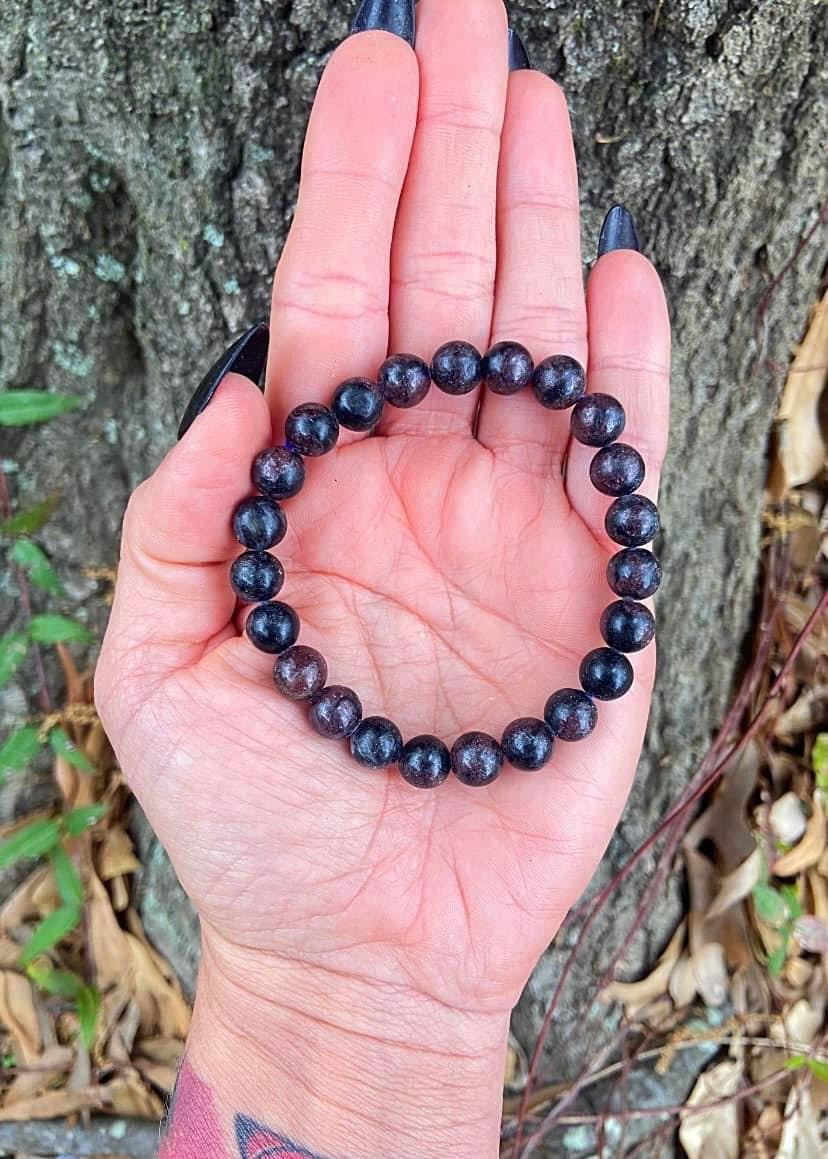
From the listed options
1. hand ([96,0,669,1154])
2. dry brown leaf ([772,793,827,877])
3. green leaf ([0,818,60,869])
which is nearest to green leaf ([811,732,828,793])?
dry brown leaf ([772,793,827,877])

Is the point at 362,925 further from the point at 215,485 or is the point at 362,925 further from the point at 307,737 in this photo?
the point at 215,485

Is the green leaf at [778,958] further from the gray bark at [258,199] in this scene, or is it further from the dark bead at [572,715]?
the dark bead at [572,715]

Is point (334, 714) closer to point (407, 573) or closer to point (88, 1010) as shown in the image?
point (407, 573)

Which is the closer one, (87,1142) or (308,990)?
(308,990)

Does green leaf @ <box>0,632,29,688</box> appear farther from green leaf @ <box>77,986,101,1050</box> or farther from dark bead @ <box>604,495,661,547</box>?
dark bead @ <box>604,495,661,547</box>

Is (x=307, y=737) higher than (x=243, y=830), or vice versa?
(x=307, y=737)

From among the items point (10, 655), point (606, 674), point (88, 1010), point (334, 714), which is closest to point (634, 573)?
point (606, 674)

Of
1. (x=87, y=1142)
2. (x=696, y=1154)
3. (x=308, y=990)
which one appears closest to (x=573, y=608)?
(x=308, y=990)

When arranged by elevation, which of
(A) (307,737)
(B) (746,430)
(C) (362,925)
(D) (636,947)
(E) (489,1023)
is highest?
(B) (746,430)
